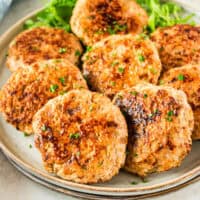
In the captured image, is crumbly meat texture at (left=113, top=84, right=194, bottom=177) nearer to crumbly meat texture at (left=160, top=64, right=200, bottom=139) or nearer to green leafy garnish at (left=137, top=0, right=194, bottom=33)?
crumbly meat texture at (left=160, top=64, right=200, bottom=139)

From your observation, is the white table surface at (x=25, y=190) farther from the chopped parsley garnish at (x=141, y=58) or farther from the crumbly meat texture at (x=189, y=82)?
the chopped parsley garnish at (x=141, y=58)

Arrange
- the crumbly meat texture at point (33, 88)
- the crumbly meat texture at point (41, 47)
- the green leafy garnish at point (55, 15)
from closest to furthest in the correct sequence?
the crumbly meat texture at point (33, 88) < the crumbly meat texture at point (41, 47) < the green leafy garnish at point (55, 15)

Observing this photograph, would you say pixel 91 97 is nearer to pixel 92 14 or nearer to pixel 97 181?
pixel 97 181

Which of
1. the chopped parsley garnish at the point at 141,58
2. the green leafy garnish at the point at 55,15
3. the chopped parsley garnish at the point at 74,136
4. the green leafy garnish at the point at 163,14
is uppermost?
the green leafy garnish at the point at 55,15

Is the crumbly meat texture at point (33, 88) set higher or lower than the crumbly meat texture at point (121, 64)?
higher

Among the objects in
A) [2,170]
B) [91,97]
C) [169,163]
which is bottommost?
[169,163]

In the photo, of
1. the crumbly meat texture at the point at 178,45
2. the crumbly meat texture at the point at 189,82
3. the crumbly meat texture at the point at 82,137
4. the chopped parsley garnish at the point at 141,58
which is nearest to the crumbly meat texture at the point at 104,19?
the crumbly meat texture at the point at 178,45

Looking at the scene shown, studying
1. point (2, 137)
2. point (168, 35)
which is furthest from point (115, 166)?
point (168, 35)
